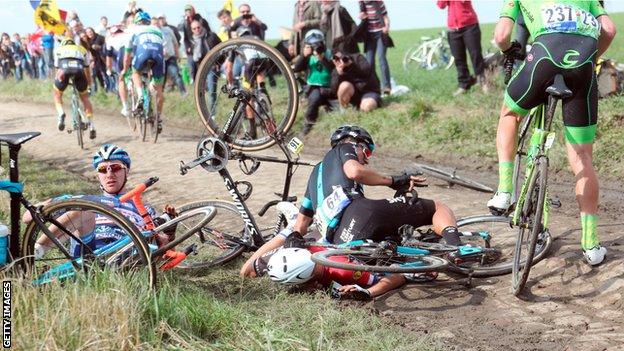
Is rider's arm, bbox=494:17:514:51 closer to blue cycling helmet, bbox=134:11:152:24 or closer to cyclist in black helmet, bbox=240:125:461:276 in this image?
cyclist in black helmet, bbox=240:125:461:276

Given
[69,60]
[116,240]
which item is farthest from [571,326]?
[69,60]

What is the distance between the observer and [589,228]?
18.3 feet

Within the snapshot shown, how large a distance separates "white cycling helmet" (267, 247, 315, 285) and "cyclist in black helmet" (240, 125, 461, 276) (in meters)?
0.41

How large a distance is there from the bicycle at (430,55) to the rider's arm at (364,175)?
18568 mm

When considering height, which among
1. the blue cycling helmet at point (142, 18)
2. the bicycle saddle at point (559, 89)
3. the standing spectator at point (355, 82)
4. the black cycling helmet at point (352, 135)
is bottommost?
the standing spectator at point (355, 82)

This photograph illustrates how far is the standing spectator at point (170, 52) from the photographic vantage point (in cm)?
1704

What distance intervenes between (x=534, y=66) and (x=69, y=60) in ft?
33.0

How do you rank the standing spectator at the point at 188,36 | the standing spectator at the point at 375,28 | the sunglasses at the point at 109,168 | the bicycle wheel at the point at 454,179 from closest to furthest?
the sunglasses at the point at 109,168
the bicycle wheel at the point at 454,179
the standing spectator at the point at 375,28
the standing spectator at the point at 188,36

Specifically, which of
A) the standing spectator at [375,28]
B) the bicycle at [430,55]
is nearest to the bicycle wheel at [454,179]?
the standing spectator at [375,28]

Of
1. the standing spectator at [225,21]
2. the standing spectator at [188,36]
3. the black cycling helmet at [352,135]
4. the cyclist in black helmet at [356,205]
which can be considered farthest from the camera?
the standing spectator at [188,36]

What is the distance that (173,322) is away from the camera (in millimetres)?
4473

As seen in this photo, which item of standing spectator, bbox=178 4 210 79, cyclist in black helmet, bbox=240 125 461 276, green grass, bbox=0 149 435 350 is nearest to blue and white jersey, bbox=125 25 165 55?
standing spectator, bbox=178 4 210 79

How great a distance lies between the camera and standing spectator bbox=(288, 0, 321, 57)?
14.3 meters

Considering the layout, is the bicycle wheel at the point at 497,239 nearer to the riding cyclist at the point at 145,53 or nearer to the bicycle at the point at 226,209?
the bicycle at the point at 226,209
